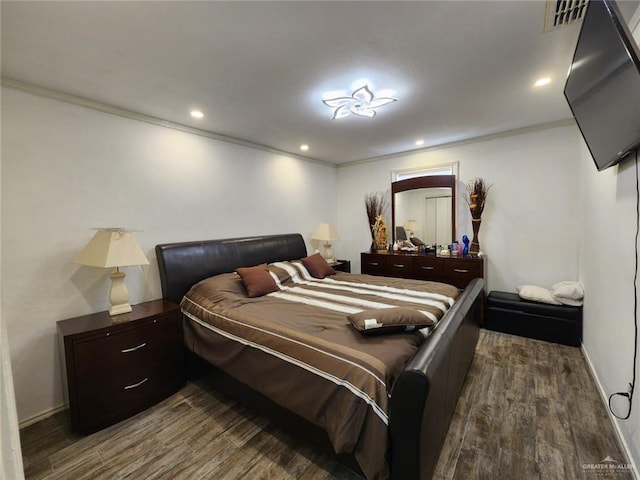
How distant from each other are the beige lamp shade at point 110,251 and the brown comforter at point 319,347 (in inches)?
27.2

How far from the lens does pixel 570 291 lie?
2875mm

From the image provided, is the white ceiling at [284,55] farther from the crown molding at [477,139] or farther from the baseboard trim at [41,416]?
the baseboard trim at [41,416]

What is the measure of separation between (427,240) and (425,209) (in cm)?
49

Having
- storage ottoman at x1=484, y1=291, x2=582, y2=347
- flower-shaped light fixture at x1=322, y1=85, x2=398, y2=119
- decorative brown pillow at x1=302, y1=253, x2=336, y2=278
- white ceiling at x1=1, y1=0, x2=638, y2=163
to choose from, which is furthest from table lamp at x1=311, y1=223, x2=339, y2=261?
storage ottoman at x1=484, y1=291, x2=582, y2=347

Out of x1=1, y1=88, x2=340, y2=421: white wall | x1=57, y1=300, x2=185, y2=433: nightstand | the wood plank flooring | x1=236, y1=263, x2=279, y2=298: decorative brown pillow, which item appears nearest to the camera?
the wood plank flooring

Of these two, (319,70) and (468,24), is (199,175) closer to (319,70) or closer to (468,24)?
(319,70)

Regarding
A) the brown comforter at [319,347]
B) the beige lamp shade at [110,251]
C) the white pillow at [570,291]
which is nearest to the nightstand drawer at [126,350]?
the brown comforter at [319,347]

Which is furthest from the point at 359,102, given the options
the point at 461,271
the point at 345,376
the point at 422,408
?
the point at 461,271

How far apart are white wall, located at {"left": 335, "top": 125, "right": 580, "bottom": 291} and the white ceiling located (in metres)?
0.64

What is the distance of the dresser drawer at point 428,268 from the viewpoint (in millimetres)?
3693

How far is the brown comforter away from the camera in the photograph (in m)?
A: 1.27

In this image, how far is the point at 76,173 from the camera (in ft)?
7.30

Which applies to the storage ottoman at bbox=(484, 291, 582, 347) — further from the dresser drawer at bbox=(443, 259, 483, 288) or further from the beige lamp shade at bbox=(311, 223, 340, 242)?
the beige lamp shade at bbox=(311, 223, 340, 242)

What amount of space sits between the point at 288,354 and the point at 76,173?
91.3 inches
